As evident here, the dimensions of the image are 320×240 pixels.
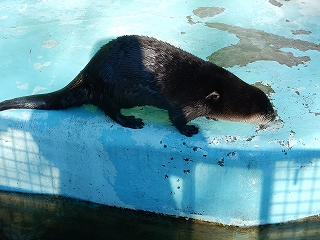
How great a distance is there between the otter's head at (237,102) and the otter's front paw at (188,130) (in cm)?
16

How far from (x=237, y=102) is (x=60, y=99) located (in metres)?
1.01

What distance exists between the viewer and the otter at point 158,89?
2.32 meters

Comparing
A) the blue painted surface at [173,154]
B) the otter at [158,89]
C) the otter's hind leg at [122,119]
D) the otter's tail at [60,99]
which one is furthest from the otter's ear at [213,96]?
the otter's tail at [60,99]

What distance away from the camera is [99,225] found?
250 cm

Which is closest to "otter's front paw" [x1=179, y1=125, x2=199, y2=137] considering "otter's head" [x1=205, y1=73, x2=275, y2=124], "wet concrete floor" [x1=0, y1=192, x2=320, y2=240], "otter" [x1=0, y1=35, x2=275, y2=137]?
"otter" [x1=0, y1=35, x2=275, y2=137]

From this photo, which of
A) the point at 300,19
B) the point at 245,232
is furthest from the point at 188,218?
the point at 300,19

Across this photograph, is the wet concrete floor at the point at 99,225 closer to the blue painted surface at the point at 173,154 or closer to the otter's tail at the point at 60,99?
the blue painted surface at the point at 173,154

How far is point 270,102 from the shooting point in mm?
2461

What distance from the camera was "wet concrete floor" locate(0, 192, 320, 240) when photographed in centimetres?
237

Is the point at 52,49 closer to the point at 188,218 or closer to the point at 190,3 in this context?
the point at 190,3

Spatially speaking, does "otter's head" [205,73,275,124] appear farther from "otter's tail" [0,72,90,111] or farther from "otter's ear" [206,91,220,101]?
"otter's tail" [0,72,90,111]

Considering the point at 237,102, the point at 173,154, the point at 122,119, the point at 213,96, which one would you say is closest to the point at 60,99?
the point at 122,119

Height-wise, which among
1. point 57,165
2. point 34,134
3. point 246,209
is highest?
point 34,134

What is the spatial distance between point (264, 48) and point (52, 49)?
1.52m
